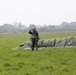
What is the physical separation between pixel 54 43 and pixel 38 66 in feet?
35.9

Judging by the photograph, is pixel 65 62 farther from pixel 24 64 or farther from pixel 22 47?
pixel 22 47

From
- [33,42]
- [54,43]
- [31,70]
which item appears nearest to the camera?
[31,70]

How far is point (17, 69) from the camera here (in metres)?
13.6

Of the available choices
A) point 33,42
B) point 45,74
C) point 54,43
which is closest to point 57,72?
point 45,74

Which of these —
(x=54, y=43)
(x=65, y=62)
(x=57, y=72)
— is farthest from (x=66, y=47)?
(x=57, y=72)

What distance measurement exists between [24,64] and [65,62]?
2388mm

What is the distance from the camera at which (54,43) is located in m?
25.2

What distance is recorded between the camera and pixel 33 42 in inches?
912

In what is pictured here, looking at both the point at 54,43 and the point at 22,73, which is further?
the point at 54,43

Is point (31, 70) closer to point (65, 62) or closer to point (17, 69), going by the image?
point (17, 69)

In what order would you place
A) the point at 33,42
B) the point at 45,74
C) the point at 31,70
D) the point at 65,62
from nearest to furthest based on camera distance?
the point at 45,74, the point at 31,70, the point at 65,62, the point at 33,42

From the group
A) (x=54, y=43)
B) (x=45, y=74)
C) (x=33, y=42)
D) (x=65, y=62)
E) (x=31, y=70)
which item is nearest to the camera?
(x=45, y=74)

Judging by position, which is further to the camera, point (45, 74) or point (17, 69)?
point (17, 69)

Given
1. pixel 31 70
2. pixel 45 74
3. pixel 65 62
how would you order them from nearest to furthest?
1. pixel 45 74
2. pixel 31 70
3. pixel 65 62
